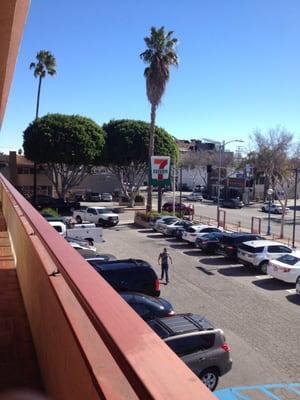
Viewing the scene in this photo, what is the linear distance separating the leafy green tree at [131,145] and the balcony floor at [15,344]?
45.3 m

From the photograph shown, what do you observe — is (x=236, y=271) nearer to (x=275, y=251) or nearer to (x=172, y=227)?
(x=275, y=251)

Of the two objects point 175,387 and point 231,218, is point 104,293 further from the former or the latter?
point 231,218

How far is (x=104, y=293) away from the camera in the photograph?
200 centimetres

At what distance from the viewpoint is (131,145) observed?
52.2 m

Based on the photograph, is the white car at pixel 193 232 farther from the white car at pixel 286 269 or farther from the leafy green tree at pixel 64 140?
the leafy green tree at pixel 64 140

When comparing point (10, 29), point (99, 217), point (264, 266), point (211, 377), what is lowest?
point (264, 266)

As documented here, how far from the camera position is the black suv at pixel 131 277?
1510cm

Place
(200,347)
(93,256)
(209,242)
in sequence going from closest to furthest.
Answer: (200,347) < (93,256) < (209,242)

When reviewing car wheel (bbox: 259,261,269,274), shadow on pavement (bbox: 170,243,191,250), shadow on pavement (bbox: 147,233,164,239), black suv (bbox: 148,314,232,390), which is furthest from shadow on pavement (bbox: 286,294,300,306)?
shadow on pavement (bbox: 147,233,164,239)

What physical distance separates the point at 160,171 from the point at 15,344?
37.0 metres

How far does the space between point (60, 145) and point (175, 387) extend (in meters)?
50.9

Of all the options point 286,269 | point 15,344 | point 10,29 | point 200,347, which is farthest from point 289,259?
point 10,29

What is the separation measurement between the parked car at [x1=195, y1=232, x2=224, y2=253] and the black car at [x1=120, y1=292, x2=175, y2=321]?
624 inches

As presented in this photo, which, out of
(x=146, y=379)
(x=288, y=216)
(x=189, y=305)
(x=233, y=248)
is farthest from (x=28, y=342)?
(x=288, y=216)
